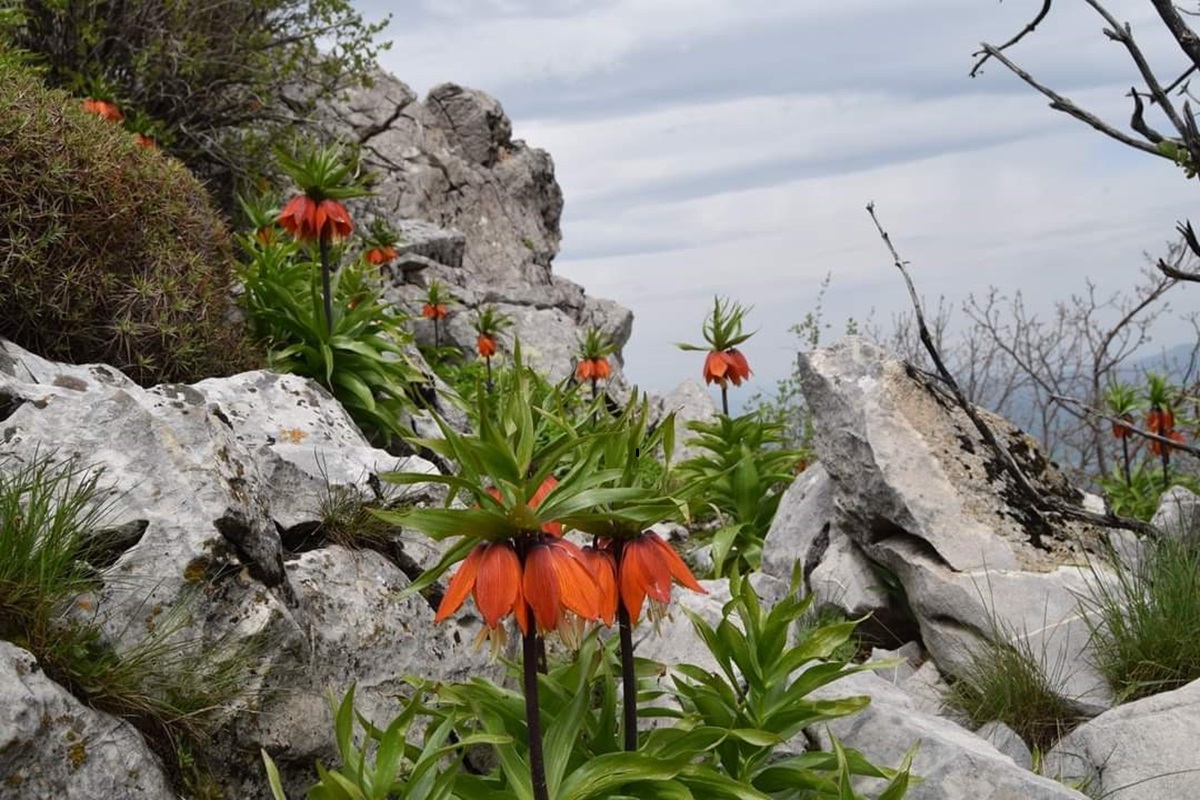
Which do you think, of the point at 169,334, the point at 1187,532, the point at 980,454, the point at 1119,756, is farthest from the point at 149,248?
the point at 1187,532

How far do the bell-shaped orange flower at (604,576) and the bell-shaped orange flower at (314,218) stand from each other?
4.64m

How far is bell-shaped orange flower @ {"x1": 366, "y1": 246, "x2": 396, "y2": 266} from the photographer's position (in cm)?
1151

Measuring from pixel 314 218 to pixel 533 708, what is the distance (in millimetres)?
4921

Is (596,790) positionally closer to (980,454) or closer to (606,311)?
(980,454)

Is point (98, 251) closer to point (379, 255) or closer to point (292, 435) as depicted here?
point (292, 435)

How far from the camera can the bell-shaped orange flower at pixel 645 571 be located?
9.36ft

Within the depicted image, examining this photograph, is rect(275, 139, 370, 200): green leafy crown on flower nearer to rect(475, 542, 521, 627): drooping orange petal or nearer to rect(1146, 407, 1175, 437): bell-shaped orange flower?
rect(475, 542, 521, 627): drooping orange petal

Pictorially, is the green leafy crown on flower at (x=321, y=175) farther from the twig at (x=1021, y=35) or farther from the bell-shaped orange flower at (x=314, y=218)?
the twig at (x=1021, y=35)

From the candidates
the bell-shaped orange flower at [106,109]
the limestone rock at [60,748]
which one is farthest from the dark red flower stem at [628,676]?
the bell-shaped orange flower at [106,109]

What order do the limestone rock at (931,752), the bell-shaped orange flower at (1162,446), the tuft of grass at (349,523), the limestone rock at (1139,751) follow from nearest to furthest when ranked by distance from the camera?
the limestone rock at (931,752), the tuft of grass at (349,523), the limestone rock at (1139,751), the bell-shaped orange flower at (1162,446)

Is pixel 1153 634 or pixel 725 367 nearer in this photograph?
pixel 1153 634

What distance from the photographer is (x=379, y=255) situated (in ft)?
37.8

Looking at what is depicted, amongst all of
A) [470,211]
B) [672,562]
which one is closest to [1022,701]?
[672,562]

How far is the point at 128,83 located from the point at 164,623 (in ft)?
30.5
